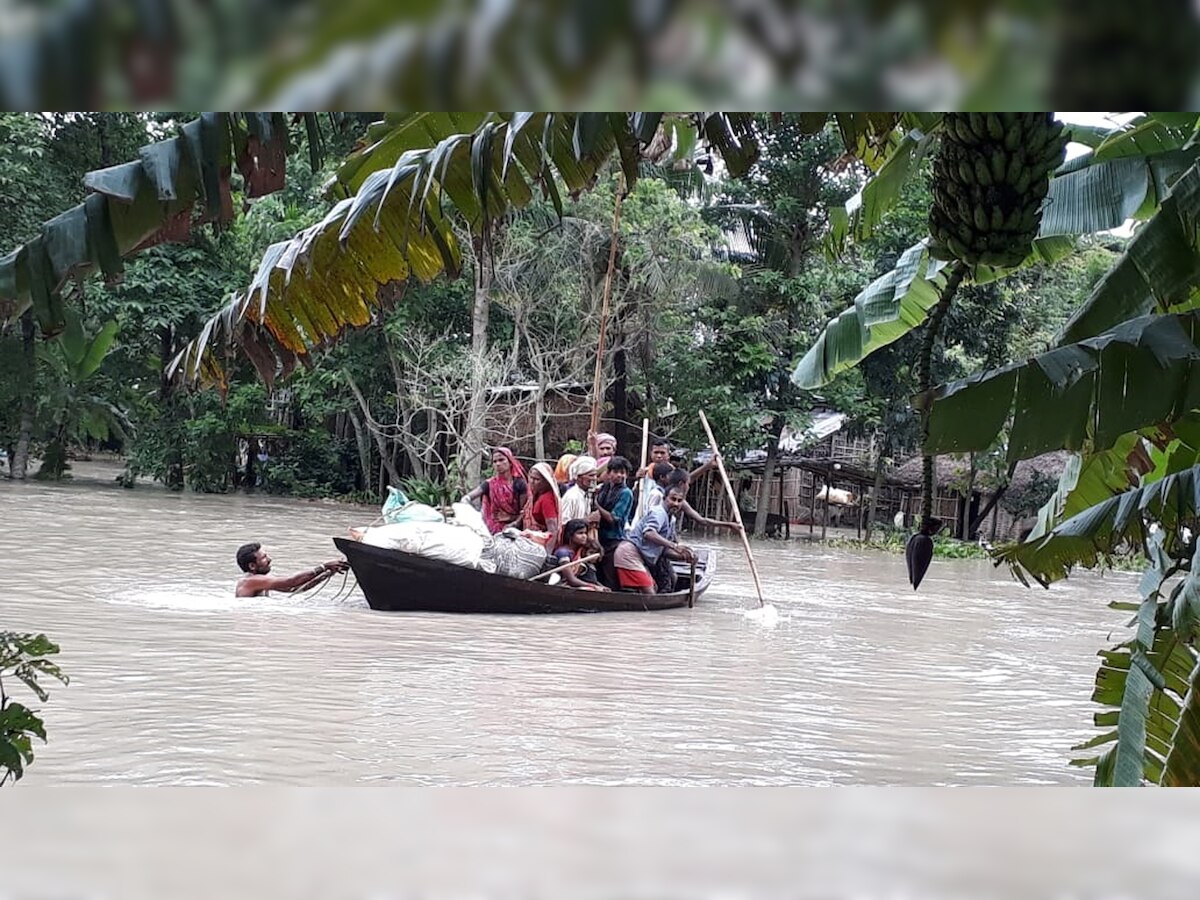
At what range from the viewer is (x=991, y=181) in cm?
175

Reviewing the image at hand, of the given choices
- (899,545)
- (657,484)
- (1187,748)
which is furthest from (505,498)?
(899,545)

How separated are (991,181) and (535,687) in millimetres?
4702

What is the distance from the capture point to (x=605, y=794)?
11.9 ft

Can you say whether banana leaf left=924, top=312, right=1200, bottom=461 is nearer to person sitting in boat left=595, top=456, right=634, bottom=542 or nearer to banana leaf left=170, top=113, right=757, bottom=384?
banana leaf left=170, top=113, right=757, bottom=384

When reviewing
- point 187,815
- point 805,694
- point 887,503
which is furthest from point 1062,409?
point 887,503

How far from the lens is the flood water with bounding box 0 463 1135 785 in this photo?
4867 mm

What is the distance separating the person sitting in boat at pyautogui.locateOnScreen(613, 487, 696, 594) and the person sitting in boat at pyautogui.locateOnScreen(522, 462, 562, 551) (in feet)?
1.46

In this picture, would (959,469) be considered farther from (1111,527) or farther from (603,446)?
(1111,527)

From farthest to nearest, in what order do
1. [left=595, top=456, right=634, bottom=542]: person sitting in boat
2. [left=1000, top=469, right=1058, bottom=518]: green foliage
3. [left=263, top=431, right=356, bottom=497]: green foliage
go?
[left=263, top=431, right=356, bottom=497]: green foliage
[left=1000, top=469, right=1058, bottom=518]: green foliage
[left=595, top=456, right=634, bottom=542]: person sitting in boat

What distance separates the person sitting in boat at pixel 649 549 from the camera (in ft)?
25.5

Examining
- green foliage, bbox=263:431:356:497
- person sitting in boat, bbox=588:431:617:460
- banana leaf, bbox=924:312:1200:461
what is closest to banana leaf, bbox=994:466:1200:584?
banana leaf, bbox=924:312:1200:461

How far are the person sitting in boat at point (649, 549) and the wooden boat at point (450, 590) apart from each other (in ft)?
0.37
